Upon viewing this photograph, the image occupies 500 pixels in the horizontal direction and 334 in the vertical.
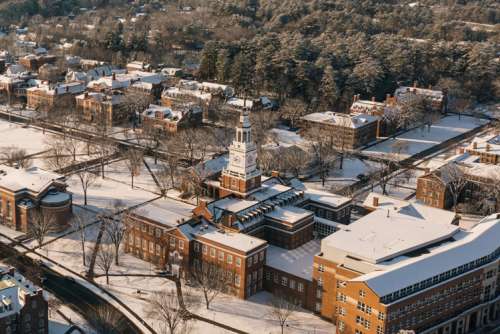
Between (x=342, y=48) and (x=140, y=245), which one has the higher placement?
(x=342, y=48)

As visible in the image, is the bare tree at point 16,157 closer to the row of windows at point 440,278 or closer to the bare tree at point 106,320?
the bare tree at point 106,320

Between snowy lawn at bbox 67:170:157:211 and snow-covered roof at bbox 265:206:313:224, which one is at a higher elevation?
snow-covered roof at bbox 265:206:313:224

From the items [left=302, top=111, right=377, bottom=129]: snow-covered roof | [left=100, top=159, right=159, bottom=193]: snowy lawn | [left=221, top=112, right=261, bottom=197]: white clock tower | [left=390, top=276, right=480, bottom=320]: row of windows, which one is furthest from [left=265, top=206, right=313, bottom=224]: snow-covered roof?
[left=302, top=111, right=377, bottom=129]: snow-covered roof

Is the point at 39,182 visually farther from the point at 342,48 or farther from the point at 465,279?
the point at 342,48

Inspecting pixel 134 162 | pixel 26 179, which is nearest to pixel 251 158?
A: pixel 134 162

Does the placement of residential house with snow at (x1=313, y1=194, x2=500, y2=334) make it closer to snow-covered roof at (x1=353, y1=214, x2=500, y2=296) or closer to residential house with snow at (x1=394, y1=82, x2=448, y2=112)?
snow-covered roof at (x1=353, y1=214, x2=500, y2=296)

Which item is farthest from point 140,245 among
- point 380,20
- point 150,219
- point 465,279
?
point 380,20
